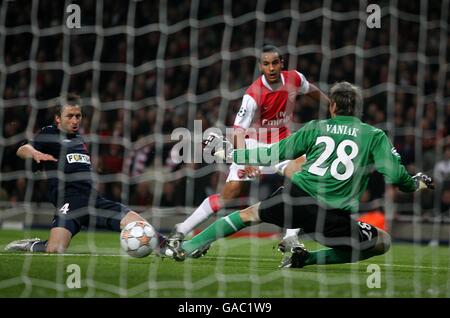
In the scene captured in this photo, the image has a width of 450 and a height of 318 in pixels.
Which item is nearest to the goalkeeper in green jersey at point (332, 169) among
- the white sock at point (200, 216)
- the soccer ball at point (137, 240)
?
the soccer ball at point (137, 240)

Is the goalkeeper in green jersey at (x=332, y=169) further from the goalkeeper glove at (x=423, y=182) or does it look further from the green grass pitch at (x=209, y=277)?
the green grass pitch at (x=209, y=277)

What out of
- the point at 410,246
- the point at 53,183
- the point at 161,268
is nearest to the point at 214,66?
the point at 410,246

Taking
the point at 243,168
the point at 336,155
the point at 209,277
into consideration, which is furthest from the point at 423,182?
the point at 243,168

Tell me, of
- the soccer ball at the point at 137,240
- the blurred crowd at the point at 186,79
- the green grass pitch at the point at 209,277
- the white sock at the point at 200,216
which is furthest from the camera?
the blurred crowd at the point at 186,79

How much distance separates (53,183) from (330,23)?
681cm

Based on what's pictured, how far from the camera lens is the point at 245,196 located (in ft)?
37.5

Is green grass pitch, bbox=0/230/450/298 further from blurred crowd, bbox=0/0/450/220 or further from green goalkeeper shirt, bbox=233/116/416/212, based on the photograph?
blurred crowd, bbox=0/0/450/220

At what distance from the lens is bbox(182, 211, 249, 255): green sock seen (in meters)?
6.24

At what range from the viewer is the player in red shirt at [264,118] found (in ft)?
24.9

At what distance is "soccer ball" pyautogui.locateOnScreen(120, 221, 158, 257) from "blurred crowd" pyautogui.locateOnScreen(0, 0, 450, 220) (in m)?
3.47

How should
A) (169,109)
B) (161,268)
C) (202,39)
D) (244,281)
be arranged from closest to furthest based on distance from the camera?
1. (244,281)
2. (161,268)
3. (169,109)
4. (202,39)

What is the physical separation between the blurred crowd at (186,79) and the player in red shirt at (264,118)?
2019mm

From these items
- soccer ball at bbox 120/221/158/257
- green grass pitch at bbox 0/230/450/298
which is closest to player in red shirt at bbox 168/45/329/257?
green grass pitch at bbox 0/230/450/298

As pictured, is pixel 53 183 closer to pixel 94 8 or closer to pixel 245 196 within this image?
pixel 245 196
